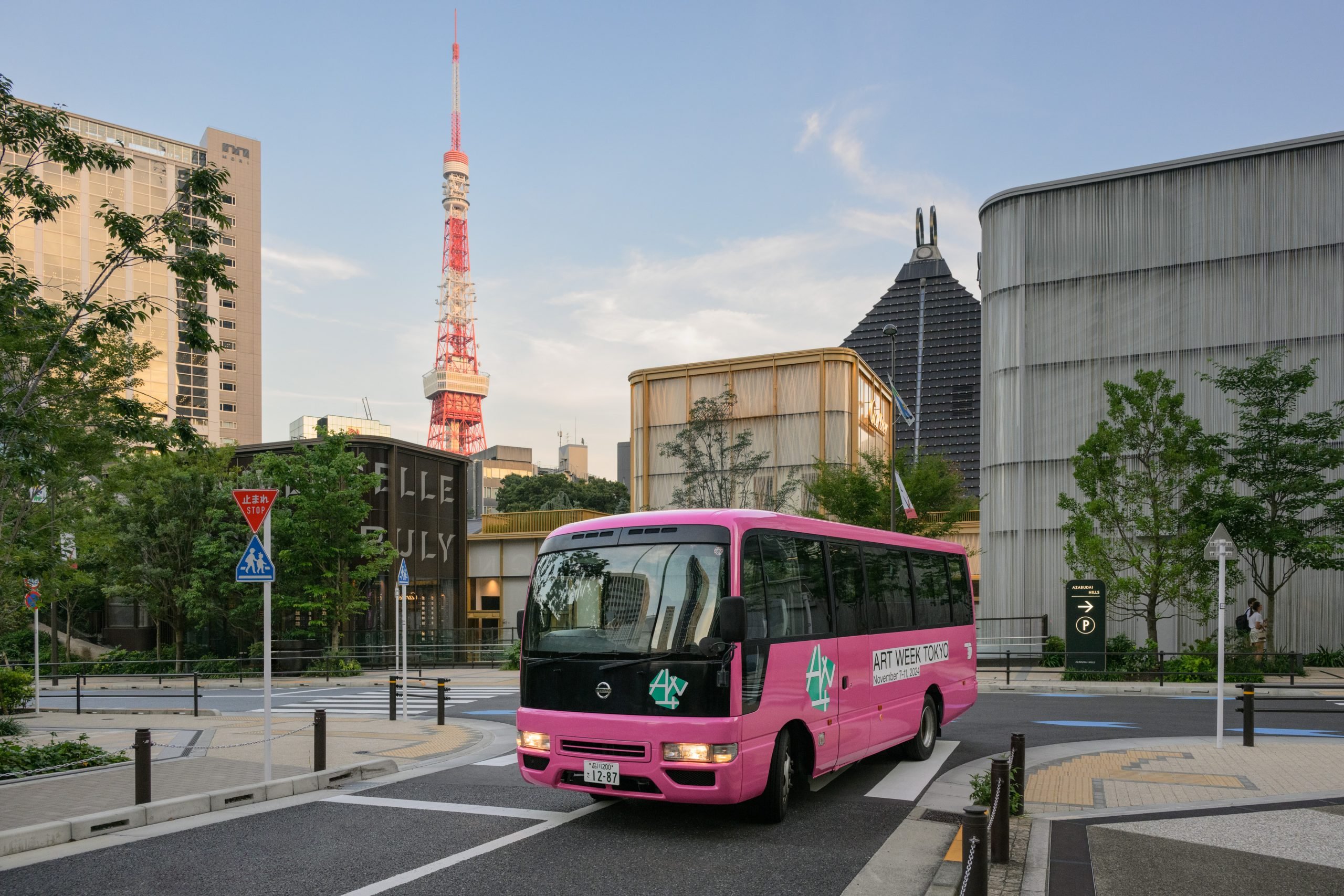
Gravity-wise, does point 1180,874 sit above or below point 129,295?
below

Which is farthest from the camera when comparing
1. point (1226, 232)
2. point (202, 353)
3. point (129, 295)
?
point (129, 295)

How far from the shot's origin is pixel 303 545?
109 feet

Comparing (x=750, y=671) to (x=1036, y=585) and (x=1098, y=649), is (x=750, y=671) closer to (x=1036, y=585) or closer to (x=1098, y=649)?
(x=1098, y=649)

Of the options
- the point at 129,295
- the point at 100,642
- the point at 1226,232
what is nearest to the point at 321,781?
the point at 1226,232

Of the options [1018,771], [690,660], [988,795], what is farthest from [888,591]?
[690,660]

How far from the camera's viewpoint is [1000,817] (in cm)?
730

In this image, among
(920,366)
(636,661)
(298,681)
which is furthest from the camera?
(920,366)

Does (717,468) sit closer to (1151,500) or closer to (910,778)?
(1151,500)

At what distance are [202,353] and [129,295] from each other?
344 ft

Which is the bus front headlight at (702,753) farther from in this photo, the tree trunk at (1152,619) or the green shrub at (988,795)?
the tree trunk at (1152,619)

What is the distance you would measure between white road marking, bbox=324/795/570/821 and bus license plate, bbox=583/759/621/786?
3.32 ft

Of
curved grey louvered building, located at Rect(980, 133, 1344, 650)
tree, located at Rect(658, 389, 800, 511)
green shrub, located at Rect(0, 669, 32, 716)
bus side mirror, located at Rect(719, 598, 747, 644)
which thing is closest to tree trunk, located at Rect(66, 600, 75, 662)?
green shrub, located at Rect(0, 669, 32, 716)

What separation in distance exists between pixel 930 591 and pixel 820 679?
158 inches

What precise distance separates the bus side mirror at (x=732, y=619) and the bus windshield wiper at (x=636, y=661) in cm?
57
